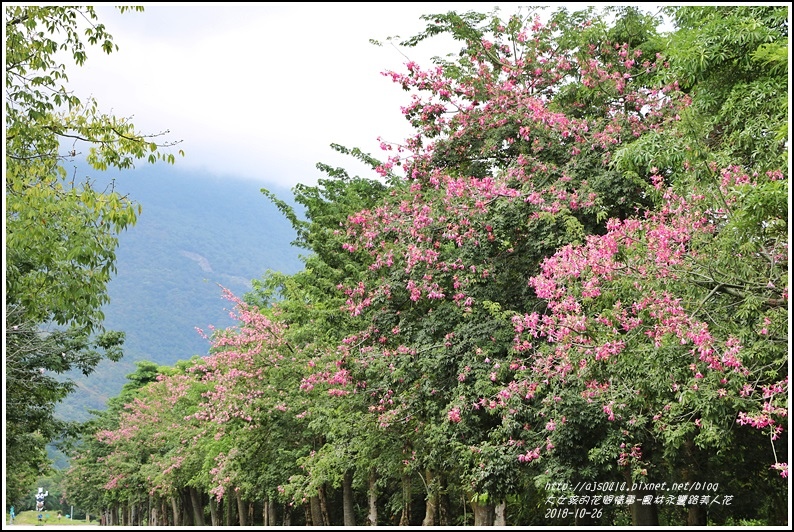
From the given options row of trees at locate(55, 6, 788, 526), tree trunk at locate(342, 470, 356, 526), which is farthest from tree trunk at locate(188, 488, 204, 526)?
row of trees at locate(55, 6, 788, 526)

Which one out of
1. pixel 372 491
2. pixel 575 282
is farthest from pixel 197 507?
pixel 575 282

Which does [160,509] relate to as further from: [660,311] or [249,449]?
[660,311]

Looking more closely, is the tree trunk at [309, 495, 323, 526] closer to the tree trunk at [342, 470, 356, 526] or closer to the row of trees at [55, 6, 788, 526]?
the tree trunk at [342, 470, 356, 526]

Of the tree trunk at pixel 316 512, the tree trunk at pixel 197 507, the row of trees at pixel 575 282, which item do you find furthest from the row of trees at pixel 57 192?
the tree trunk at pixel 197 507

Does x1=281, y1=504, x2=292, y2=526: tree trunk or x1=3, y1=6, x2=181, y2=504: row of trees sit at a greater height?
x1=3, y1=6, x2=181, y2=504: row of trees

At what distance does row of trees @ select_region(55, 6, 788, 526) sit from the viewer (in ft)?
34.3

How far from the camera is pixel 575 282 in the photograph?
40.0ft

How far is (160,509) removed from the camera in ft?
218

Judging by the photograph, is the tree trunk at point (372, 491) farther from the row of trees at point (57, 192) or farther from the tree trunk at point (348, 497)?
the row of trees at point (57, 192)

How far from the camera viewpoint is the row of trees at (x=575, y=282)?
1045cm

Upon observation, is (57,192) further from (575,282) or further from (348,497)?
(348,497)

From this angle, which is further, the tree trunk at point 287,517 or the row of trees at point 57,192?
the tree trunk at point 287,517

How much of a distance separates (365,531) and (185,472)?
34507 mm

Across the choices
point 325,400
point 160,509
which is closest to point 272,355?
point 325,400
